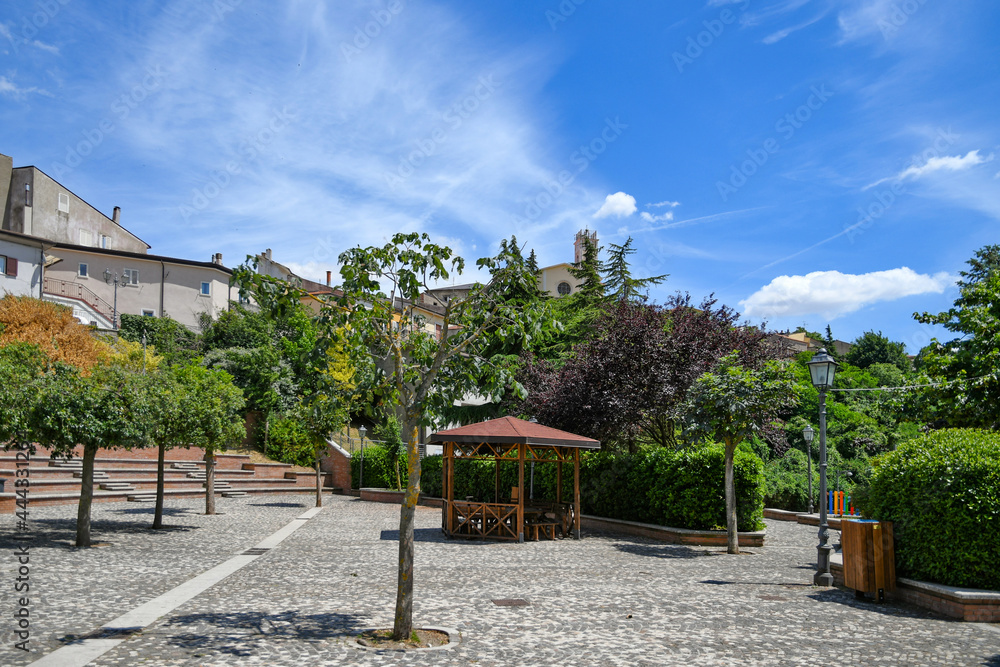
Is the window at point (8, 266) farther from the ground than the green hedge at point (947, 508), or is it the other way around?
the window at point (8, 266)

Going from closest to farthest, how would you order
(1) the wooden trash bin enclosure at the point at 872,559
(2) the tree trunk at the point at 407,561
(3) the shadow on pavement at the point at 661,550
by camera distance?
(2) the tree trunk at the point at 407,561
(1) the wooden trash bin enclosure at the point at 872,559
(3) the shadow on pavement at the point at 661,550

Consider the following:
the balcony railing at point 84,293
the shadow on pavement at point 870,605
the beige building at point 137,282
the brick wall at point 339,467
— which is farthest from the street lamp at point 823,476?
the balcony railing at point 84,293

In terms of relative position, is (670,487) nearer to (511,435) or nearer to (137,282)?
(511,435)

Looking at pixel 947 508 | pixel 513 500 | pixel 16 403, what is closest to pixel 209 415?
pixel 16 403

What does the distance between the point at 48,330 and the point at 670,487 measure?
2679 cm

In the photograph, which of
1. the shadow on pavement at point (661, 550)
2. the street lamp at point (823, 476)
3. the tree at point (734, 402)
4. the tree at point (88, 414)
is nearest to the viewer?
the street lamp at point (823, 476)

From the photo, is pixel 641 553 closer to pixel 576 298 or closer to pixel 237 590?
pixel 237 590

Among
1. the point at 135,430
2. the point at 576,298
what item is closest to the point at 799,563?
the point at 135,430

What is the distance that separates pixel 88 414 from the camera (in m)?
11.8

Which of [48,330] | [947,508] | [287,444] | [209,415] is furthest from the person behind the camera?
[287,444]

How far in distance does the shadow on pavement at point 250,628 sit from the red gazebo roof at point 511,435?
25.5ft

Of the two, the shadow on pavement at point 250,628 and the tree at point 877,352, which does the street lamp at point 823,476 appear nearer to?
the shadow on pavement at point 250,628

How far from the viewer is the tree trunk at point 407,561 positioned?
6766 mm

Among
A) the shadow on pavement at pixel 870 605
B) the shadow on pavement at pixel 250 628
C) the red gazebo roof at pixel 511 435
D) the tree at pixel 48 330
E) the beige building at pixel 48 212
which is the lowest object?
the shadow on pavement at pixel 870 605
